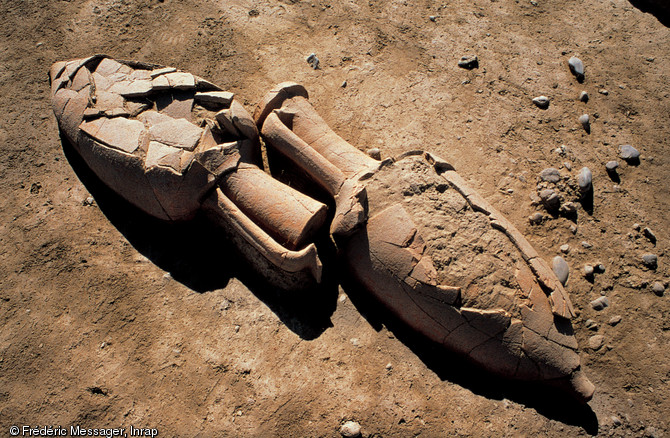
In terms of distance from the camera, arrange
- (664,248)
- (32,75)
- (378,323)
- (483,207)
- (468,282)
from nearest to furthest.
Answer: (468,282) < (483,207) < (378,323) < (664,248) < (32,75)

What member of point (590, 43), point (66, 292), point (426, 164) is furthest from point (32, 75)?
point (590, 43)

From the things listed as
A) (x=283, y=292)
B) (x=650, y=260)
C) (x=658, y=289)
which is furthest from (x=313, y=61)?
(x=658, y=289)

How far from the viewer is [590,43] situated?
5.13m

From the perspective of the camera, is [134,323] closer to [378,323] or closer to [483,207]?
[378,323]

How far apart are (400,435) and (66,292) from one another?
3108mm

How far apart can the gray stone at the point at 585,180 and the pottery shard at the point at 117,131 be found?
418cm

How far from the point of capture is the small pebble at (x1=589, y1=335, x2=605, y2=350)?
3.52m

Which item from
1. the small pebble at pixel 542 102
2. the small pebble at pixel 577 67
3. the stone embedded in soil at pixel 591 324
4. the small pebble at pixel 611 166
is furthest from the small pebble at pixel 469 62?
the stone embedded in soil at pixel 591 324

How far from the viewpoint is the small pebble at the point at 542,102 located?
466 centimetres

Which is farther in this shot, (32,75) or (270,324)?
(32,75)

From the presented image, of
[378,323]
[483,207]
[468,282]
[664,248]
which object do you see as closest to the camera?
[468,282]

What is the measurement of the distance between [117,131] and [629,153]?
5017 mm

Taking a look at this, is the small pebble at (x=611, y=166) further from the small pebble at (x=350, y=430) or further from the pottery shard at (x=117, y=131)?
the pottery shard at (x=117, y=131)

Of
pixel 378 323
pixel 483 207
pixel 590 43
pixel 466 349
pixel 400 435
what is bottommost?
pixel 400 435
